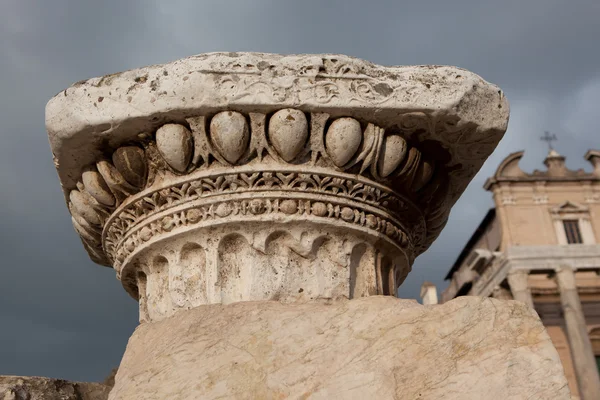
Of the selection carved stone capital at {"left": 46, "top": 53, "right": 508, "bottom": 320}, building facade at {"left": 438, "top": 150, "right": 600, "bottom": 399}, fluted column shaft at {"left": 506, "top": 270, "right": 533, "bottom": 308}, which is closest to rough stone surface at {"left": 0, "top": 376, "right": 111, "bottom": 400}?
carved stone capital at {"left": 46, "top": 53, "right": 508, "bottom": 320}

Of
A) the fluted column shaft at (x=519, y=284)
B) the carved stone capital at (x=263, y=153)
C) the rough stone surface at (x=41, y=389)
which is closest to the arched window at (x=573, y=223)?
the fluted column shaft at (x=519, y=284)

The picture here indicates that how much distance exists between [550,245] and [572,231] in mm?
1803

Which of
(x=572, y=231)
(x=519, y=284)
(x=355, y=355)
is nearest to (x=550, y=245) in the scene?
(x=572, y=231)

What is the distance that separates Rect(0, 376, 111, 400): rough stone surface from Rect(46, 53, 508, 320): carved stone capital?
42 cm

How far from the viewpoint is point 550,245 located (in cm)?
2227

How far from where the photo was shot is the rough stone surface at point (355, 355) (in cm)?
150

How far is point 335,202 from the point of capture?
205 cm

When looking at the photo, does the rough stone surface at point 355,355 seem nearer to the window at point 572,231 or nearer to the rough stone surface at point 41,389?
the rough stone surface at point 41,389

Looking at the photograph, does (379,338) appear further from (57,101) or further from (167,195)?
(57,101)

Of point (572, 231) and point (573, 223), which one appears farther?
point (573, 223)

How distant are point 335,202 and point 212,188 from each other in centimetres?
37

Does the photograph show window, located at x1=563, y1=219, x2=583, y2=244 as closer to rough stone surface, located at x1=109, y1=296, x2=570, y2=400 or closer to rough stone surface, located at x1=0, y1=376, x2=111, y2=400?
rough stone surface, located at x1=0, y1=376, x2=111, y2=400

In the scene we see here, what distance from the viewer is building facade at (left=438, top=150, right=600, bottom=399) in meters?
21.9

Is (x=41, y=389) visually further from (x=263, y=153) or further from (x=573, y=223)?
(x=573, y=223)
